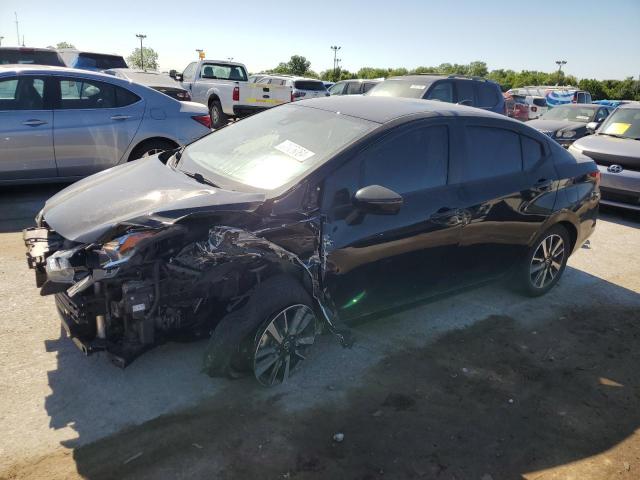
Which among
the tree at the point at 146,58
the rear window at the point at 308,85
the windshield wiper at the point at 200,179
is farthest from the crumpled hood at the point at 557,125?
the tree at the point at 146,58

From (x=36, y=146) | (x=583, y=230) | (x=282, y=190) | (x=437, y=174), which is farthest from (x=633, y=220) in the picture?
(x=36, y=146)

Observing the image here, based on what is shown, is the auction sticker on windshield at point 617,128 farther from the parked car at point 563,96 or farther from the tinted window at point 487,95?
the parked car at point 563,96

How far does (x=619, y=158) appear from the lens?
796 cm

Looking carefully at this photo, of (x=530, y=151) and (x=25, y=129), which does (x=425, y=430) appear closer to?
(x=530, y=151)

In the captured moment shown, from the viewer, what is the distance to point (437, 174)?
377cm

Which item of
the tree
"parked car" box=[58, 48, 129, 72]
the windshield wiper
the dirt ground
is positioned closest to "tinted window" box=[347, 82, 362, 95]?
"parked car" box=[58, 48, 129, 72]

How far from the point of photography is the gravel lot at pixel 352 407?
269 centimetres

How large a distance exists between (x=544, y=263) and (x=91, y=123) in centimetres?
561

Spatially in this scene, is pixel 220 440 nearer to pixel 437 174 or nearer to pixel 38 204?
pixel 437 174

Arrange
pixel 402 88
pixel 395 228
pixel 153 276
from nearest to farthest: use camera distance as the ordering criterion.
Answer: pixel 153 276 → pixel 395 228 → pixel 402 88

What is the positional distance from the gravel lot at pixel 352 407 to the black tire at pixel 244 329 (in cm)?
22

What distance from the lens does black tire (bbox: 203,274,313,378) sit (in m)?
3.03

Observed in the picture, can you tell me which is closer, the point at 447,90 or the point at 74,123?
the point at 74,123

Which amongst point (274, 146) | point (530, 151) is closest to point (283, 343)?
point (274, 146)
